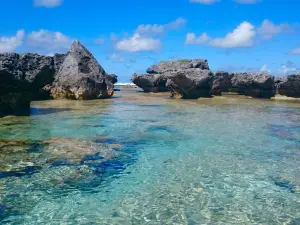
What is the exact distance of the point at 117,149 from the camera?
10.2m

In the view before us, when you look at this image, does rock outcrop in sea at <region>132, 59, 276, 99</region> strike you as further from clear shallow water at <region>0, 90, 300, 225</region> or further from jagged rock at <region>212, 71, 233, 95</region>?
clear shallow water at <region>0, 90, 300, 225</region>

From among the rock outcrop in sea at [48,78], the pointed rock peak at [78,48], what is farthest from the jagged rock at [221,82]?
the pointed rock peak at [78,48]

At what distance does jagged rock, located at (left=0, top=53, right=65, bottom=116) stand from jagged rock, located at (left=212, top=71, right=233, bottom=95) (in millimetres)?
21186

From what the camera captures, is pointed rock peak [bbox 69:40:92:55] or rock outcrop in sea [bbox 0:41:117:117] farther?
pointed rock peak [bbox 69:40:92:55]

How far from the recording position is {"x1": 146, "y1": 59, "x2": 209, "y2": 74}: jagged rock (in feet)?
138

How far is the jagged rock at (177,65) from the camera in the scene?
4206cm

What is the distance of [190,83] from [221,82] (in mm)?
8295

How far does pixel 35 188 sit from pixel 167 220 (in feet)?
9.74

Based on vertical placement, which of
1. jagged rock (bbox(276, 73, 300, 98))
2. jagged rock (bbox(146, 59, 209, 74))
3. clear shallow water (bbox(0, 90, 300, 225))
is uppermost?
jagged rock (bbox(146, 59, 209, 74))

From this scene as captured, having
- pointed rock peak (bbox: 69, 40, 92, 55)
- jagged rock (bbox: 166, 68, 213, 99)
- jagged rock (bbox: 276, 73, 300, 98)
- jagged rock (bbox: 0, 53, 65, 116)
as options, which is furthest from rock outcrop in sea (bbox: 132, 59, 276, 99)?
jagged rock (bbox: 0, 53, 65, 116)

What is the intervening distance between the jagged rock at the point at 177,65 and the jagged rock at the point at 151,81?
1801mm

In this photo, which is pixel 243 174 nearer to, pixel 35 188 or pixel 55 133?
pixel 35 188

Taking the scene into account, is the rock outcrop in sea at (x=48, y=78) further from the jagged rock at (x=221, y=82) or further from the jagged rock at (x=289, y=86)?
the jagged rock at (x=289, y=86)

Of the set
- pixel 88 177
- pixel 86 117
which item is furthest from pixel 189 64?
pixel 88 177
